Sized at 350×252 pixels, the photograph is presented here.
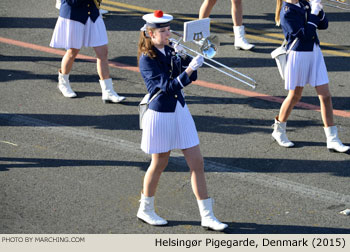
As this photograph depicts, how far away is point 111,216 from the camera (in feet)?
23.7

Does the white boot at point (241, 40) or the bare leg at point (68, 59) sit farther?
the white boot at point (241, 40)

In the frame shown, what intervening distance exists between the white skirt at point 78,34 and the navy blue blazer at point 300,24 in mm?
2615

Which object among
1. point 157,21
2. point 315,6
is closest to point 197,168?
point 157,21

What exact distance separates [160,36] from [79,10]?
10.3ft

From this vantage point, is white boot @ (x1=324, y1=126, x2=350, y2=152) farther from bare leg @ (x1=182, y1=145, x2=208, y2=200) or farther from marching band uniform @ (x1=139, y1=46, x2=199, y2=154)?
marching band uniform @ (x1=139, y1=46, x2=199, y2=154)

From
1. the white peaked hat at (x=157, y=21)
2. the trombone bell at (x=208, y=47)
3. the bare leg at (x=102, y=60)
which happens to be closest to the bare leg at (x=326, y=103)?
the trombone bell at (x=208, y=47)

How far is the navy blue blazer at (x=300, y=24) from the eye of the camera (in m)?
8.13

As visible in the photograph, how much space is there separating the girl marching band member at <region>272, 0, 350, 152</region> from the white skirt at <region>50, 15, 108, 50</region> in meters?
2.46

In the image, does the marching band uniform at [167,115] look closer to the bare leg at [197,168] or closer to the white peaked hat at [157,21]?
the bare leg at [197,168]

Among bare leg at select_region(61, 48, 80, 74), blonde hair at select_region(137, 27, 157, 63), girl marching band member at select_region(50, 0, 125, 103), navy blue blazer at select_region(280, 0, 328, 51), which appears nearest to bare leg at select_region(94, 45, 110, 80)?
girl marching band member at select_region(50, 0, 125, 103)

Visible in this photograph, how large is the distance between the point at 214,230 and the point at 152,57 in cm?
176

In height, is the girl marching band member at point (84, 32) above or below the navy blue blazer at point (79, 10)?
below

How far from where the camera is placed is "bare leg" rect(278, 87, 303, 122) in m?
8.53

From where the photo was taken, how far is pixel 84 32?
9.64m
